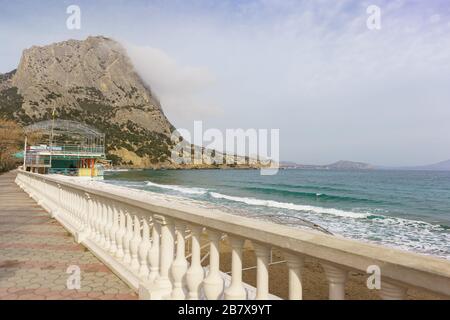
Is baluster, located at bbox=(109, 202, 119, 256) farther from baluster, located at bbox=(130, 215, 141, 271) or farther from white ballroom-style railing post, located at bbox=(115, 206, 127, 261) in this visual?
baluster, located at bbox=(130, 215, 141, 271)

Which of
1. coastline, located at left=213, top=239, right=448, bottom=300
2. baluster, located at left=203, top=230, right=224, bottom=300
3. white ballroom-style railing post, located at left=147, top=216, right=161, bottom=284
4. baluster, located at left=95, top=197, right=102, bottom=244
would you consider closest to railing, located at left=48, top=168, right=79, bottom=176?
coastline, located at left=213, top=239, right=448, bottom=300

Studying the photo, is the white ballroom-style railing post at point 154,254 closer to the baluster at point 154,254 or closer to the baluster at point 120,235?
the baluster at point 154,254

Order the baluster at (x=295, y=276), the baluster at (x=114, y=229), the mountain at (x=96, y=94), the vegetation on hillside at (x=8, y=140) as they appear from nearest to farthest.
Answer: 1. the baluster at (x=295, y=276)
2. the baluster at (x=114, y=229)
3. the vegetation on hillside at (x=8, y=140)
4. the mountain at (x=96, y=94)

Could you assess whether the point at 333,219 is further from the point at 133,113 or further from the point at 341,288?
the point at 133,113

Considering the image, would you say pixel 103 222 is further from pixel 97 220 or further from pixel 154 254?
pixel 154 254

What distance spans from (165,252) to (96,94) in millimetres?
157482

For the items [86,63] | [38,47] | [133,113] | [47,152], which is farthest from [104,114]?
[47,152]

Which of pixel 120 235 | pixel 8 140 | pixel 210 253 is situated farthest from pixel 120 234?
pixel 8 140

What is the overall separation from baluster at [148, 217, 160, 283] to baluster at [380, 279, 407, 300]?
222cm

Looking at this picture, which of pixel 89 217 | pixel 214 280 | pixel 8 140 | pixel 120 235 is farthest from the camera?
pixel 8 140

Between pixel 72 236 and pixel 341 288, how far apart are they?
613 cm

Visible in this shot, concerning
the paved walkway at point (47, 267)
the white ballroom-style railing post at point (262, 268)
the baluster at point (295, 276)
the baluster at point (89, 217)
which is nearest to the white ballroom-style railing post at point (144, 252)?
the paved walkway at point (47, 267)

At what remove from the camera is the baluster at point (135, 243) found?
3.83 m

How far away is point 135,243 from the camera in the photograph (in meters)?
3.87
